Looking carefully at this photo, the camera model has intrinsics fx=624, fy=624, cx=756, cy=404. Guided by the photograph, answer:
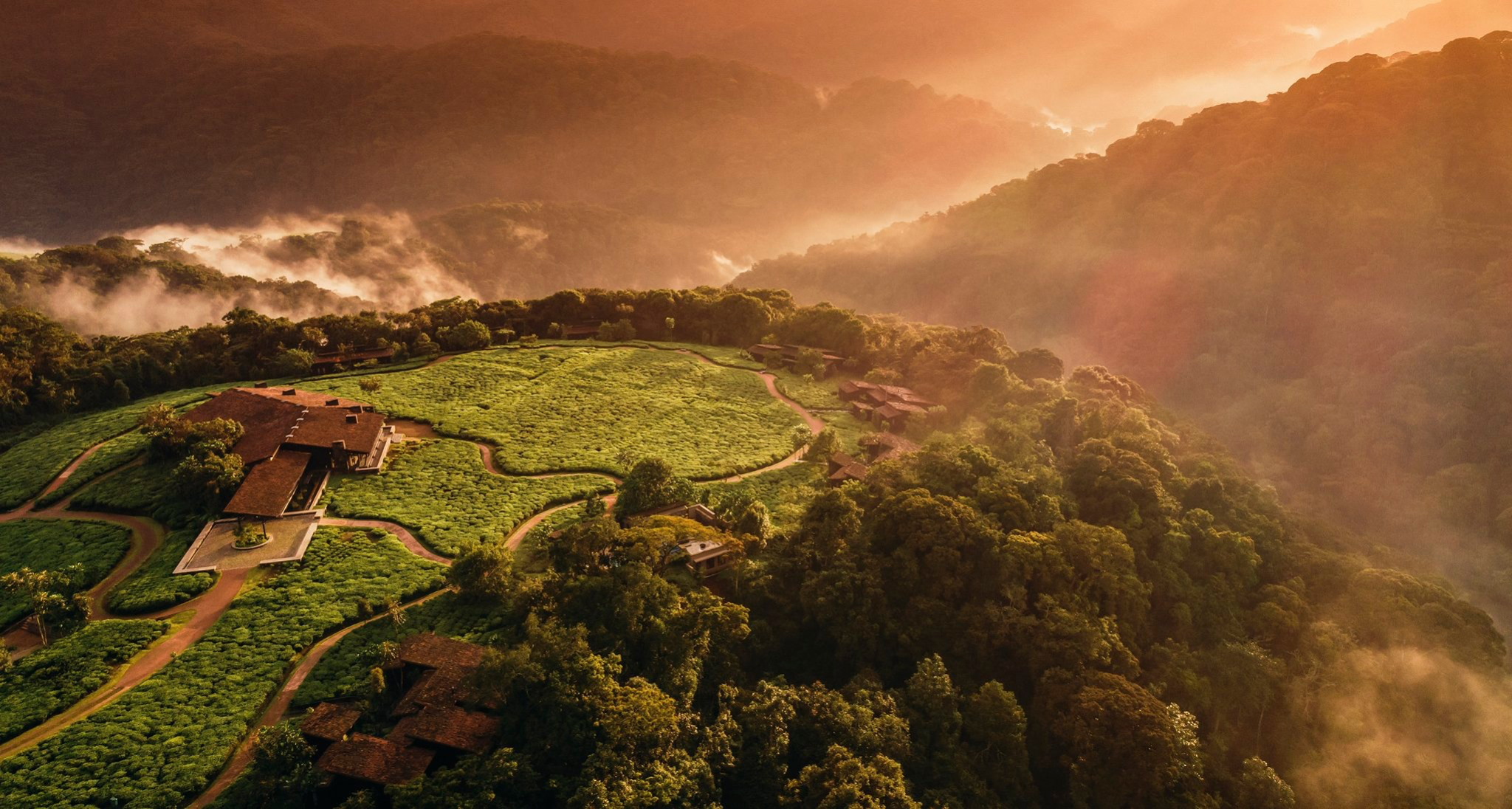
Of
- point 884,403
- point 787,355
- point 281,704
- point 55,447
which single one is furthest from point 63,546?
point 787,355

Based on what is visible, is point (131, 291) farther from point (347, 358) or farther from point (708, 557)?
point (708, 557)

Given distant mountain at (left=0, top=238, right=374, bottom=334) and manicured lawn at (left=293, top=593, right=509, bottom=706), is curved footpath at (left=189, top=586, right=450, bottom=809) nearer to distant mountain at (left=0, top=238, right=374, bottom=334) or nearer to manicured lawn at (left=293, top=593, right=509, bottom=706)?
manicured lawn at (left=293, top=593, right=509, bottom=706)

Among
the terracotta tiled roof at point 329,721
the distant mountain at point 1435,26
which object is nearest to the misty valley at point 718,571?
the terracotta tiled roof at point 329,721

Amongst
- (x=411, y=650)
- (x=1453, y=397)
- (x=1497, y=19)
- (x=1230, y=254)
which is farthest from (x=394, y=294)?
(x=1497, y=19)

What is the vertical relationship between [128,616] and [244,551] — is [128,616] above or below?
below

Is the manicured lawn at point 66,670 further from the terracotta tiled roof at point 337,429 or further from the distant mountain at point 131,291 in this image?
the distant mountain at point 131,291

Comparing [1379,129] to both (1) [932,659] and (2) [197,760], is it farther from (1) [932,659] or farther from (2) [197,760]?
(2) [197,760]

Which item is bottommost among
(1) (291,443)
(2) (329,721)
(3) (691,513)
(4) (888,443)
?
(4) (888,443)
